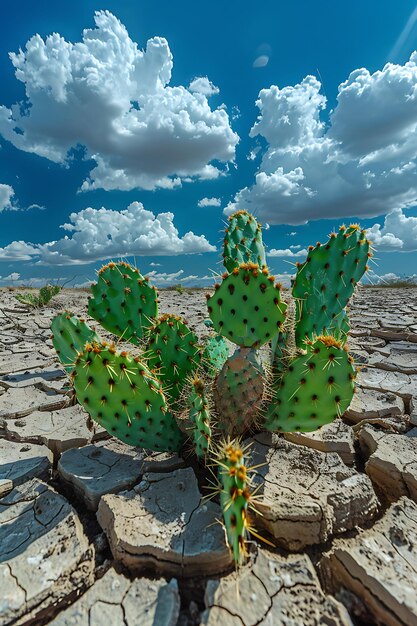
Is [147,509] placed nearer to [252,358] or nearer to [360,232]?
[252,358]

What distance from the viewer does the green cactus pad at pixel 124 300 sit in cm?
250

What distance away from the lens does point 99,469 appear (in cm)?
165

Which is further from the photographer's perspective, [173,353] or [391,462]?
[173,353]

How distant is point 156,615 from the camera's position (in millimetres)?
1026

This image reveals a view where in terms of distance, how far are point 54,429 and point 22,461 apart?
0.33 metres

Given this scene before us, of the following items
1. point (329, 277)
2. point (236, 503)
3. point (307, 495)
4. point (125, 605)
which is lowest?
point (125, 605)

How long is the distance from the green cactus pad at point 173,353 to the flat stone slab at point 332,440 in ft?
2.12

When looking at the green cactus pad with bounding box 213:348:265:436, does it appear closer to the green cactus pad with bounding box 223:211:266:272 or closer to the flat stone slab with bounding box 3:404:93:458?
the green cactus pad with bounding box 223:211:266:272

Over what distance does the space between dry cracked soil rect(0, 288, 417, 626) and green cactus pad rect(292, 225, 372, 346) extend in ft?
2.12

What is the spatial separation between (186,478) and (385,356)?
2.51 metres

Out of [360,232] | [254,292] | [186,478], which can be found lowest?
[186,478]

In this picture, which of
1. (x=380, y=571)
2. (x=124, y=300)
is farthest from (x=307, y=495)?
(x=124, y=300)

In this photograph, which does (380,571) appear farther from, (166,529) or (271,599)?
(166,529)

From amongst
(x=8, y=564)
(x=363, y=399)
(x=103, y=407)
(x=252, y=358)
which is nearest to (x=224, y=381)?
(x=252, y=358)
